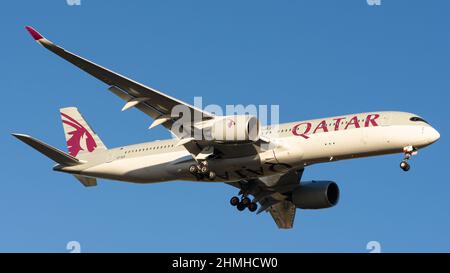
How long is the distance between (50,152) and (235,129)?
11.0 metres

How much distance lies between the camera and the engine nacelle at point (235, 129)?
1865 inches

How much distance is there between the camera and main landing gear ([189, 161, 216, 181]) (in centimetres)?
4959

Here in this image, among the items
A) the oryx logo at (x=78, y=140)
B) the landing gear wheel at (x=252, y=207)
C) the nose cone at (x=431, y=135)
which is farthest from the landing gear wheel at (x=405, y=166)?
the oryx logo at (x=78, y=140)

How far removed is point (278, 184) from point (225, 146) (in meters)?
8.81

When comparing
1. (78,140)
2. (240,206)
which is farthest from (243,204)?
Result: (78,140)

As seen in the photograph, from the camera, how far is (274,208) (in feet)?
194

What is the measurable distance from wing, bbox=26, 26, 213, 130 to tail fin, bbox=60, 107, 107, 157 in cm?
804

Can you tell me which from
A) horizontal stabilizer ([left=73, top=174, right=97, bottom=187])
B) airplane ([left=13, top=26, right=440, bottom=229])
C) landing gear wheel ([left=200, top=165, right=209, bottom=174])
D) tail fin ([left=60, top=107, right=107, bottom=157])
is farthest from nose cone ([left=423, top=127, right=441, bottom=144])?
horizontal stabilizer ([left=73, top=174, right=97, bottom=187])

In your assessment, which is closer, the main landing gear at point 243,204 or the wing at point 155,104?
the wing at point 155,104

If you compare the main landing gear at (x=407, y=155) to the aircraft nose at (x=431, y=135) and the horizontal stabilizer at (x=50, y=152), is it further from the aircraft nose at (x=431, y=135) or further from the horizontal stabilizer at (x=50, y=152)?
the horizontal stabilizer at (x=50, y=152)

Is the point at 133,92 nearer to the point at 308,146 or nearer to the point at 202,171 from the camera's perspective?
the point at 202,171

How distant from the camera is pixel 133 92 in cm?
4709

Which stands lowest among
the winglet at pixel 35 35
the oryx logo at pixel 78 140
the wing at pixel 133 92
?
the wing at pixel 133 92

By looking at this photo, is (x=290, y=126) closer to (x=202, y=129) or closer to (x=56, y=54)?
(x=202, y=129)
